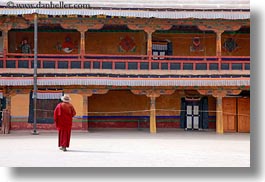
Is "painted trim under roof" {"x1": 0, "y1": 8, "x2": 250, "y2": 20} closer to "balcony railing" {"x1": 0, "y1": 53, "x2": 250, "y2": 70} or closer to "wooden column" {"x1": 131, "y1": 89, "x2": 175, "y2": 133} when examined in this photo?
"balcony railing" {"x1": 0, "y1": 53, "x2": 250, "y2": 70}

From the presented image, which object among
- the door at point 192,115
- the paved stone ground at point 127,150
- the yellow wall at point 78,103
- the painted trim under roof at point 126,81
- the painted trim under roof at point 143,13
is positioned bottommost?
the paved stone ground at point 127,150

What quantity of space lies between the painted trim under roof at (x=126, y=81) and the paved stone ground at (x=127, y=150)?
203 centimetres

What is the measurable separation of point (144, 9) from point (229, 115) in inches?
234

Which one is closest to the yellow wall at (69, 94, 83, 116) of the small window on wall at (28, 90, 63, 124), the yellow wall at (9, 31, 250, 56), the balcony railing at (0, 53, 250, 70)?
the small window on wall at (28, 90, 63, 124)

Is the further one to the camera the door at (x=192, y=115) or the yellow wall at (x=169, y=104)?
the yellow wall at (x=169, y=104)

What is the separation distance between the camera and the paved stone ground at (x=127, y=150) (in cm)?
1117

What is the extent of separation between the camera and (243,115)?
20.8 metres

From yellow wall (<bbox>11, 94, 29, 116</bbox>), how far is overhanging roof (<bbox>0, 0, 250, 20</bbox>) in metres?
3.44

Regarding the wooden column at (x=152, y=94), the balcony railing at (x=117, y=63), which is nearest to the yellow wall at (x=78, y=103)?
the balcony railing at (x=117, y=63)

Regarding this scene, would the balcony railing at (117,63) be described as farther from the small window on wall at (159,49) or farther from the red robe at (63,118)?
the red robe at (63,118)

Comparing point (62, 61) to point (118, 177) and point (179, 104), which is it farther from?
point (118, 177)

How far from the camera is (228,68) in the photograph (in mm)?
19391

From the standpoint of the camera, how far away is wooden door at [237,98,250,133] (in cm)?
2069

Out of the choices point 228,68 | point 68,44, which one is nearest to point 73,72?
point 68,44
